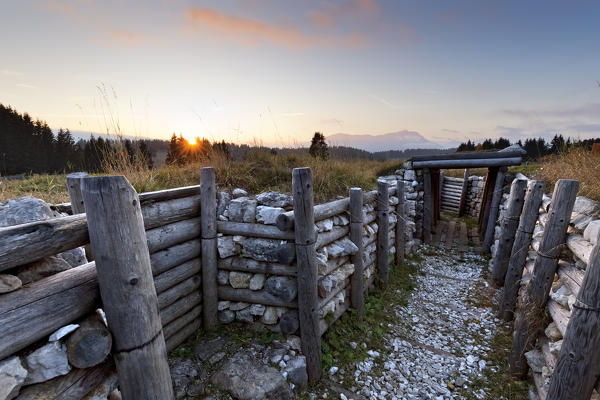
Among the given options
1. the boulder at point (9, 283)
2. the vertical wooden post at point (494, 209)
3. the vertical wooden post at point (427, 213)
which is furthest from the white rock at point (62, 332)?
the vertical wooden post at point (494, 209)

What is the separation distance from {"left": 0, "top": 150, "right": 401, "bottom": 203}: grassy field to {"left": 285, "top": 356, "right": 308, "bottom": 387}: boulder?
262 cm

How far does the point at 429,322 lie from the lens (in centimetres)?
547

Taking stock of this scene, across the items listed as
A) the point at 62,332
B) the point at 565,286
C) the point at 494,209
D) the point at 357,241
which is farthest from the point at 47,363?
the point at 494,209

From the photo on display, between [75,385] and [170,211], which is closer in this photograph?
[75,385]

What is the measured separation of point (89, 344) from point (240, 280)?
239cm

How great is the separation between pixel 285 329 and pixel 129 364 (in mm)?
2391

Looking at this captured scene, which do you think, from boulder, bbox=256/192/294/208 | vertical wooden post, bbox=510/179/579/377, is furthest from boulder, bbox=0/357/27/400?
vertical wooden post, bbox=510/179/579/377

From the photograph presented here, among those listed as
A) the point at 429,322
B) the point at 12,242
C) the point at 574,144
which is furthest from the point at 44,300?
the point at 574,144

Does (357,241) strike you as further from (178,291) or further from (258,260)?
(178,291)

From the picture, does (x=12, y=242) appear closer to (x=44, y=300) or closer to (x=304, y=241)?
(x=44, y=300)

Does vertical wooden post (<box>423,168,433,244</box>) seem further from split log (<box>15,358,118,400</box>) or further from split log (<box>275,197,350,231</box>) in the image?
split log (<box>15,358,118,400</box>)

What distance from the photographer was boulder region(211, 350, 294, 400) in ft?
10.1

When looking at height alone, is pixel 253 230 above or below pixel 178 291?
above

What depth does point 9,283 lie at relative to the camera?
1.35 m
